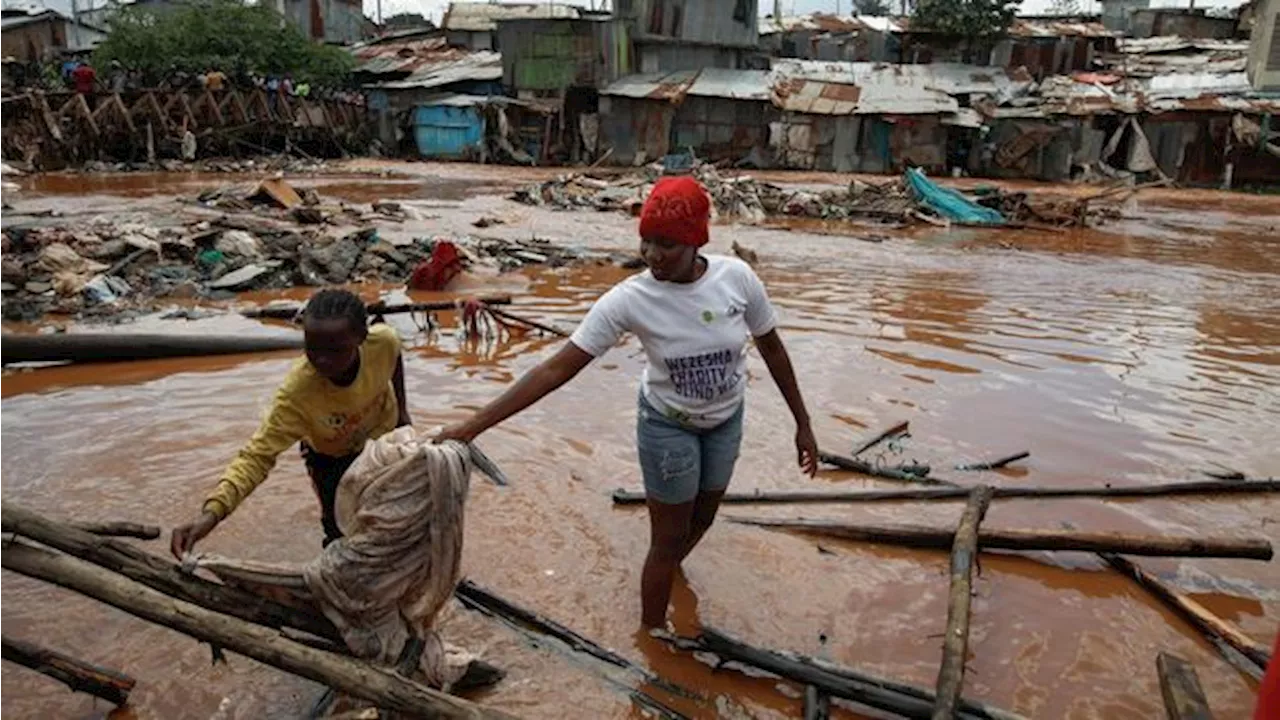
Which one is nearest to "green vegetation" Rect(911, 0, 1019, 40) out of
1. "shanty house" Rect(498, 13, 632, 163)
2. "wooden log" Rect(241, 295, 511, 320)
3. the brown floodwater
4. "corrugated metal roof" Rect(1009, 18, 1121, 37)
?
"corrugated metal roof" Rect(1009, 18, 1121, 37)

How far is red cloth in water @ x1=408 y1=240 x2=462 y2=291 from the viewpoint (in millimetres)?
10094

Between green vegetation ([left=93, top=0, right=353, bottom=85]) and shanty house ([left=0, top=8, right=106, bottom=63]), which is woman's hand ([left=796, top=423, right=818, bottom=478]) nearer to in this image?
green vegetation ([left=93, top=0, right=353, bottom=85])

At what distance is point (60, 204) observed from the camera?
54.7 feet

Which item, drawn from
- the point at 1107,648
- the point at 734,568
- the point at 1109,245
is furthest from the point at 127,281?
the point at 1109,245

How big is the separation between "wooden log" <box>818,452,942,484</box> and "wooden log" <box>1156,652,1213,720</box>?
72.1 inches

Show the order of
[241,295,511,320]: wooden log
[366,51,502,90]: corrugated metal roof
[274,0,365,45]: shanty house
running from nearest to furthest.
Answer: [241,295,511,320]: wooden log < [366,51,502,90]: corrugated metal roof < [274,0,365,45]: shanty house

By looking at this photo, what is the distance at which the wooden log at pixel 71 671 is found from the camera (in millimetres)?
2570

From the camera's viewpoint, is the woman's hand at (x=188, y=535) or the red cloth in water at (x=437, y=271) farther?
the red cloth in water at (x=437, y=271)

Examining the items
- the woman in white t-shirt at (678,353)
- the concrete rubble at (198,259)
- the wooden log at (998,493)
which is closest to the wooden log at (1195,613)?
the wooden log at (998,493)

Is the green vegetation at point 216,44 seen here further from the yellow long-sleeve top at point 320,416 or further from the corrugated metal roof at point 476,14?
the yellow long-sleeve top at point 320,416

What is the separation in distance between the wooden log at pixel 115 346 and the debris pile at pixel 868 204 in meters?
12.2

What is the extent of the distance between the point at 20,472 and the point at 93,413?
3.48 ft

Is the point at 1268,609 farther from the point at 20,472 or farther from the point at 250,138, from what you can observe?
the point at 250,138

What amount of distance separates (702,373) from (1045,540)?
6.66ft
